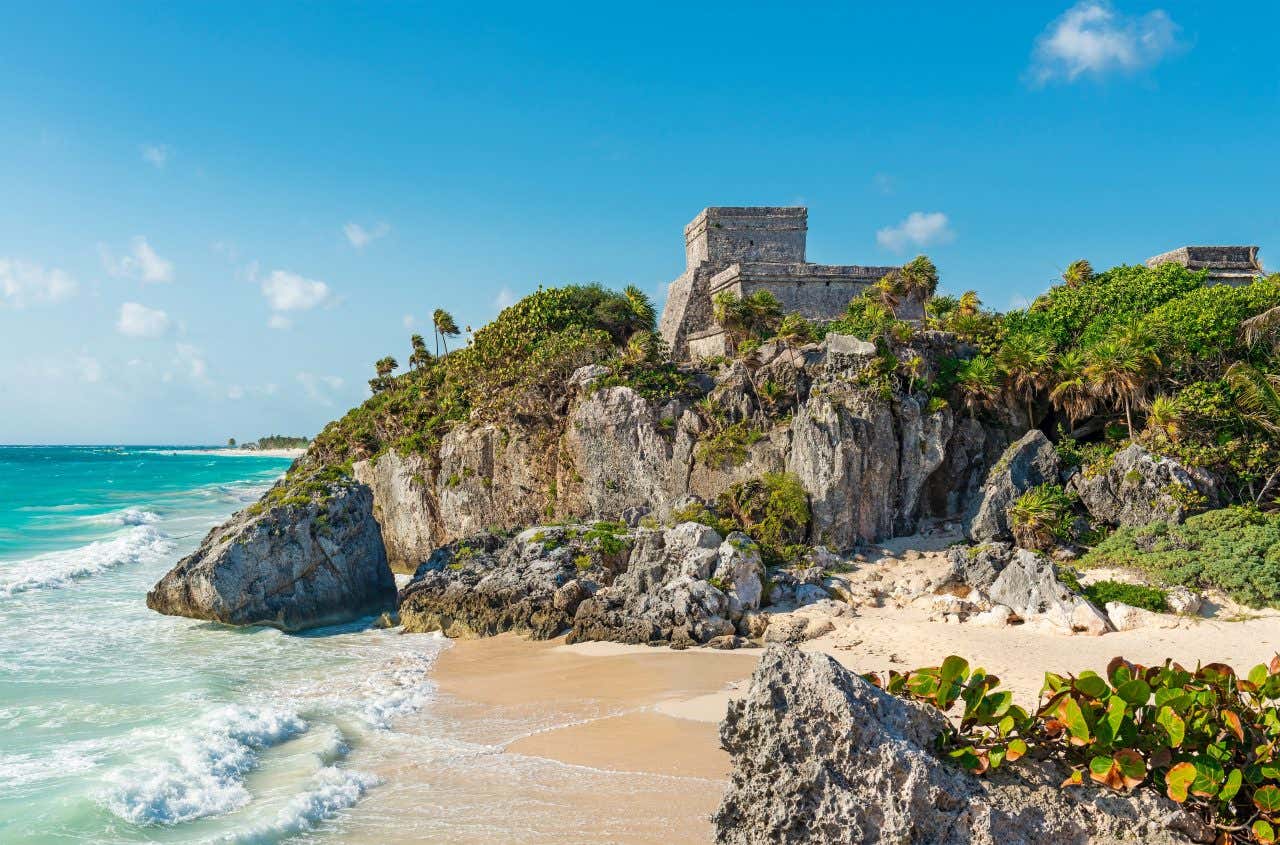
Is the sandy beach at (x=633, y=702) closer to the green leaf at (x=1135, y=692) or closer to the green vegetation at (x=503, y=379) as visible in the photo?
the green leaf at (x=1135, y=692)

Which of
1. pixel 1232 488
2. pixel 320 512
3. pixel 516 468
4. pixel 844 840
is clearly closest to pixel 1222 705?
pixel 844 840

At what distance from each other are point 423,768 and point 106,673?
8.27 metres

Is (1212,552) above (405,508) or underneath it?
above

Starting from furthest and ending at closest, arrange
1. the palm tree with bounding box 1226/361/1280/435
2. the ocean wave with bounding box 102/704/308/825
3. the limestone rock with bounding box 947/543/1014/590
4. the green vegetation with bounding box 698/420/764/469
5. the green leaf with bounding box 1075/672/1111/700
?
the green vegetation with bounding box 698/420/764/469 < the palm tree with bounding box 1226/361/1280/435 < the limestone rock with bounding box 947/543/1014/590 < the ocean wave with bounding box 102/704/308/825 < the green leaf with bounding box 1075/672/1111/700

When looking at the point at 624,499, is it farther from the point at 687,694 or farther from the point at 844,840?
the point at 844,840

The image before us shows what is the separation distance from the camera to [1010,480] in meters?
20.1

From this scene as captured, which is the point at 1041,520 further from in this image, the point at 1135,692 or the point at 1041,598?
the point at 1135,692

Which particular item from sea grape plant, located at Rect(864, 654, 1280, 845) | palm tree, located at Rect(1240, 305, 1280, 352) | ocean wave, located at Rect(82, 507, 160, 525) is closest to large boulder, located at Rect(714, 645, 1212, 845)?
sea grape plant, located at Rect(864, 654, 1280, 845)

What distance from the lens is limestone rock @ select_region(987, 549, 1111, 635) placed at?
559 inches

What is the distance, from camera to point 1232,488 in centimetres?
1894

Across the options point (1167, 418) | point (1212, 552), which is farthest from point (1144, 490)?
point (1212, 552)

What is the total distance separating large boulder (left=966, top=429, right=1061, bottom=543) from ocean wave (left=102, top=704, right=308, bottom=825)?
16612 millimetres

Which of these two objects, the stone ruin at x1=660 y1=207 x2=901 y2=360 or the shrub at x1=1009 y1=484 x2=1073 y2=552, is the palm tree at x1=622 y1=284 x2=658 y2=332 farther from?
the shrub at x1=1009 y1=484 x2=1073 y2=552

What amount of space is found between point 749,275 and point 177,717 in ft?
74.3
